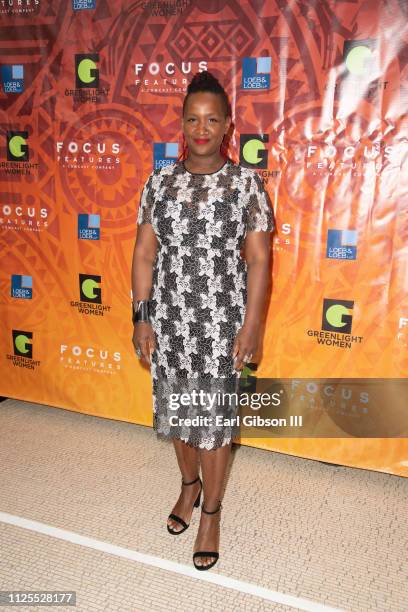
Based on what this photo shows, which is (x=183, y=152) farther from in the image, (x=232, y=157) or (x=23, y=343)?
(x=23, y=343)

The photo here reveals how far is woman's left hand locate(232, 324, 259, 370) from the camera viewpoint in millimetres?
1658

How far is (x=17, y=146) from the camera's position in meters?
2.63

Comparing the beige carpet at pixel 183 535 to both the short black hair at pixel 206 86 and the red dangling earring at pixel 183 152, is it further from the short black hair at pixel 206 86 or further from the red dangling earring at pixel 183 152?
the short black hair at pixel 206 86

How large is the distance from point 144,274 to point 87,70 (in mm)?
1220

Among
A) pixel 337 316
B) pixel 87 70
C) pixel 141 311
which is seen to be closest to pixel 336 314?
pixel 337 316

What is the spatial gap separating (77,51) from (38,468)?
1.95m

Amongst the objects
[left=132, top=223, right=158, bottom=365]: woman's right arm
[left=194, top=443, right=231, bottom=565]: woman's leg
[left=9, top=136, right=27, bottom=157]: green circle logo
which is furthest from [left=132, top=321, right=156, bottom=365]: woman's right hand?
[left=9, top=136, right=27, bottom=157]: green circle logo

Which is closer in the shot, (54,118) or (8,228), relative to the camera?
(54,118)

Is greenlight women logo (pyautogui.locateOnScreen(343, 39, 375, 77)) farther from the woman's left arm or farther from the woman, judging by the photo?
the woman's left arm

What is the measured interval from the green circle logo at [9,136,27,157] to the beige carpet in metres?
1.45

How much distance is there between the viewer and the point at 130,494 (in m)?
2.15

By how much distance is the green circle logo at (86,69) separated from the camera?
2.40 metres

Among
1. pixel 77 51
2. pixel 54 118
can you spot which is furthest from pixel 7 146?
pixel 77 51

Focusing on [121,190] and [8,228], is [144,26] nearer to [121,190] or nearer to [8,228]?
[121,190]
